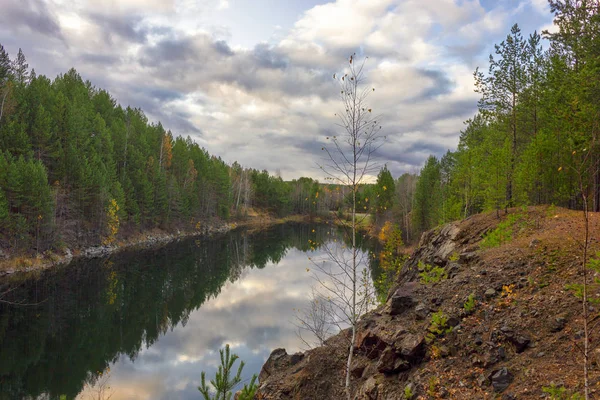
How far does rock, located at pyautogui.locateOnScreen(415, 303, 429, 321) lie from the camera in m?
9.80

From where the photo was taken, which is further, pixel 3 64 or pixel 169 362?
pixel 3 64

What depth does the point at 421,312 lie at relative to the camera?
991cm

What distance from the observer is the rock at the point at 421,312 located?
9.80m

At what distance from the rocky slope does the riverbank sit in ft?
84.0

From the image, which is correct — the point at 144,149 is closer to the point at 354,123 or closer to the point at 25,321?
the point at 25,321

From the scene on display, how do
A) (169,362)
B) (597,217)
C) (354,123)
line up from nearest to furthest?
(354,123)
(597,217)
(169,362)

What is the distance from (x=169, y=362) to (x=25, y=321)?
37.0ft

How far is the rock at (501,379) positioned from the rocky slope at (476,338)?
0.02 m

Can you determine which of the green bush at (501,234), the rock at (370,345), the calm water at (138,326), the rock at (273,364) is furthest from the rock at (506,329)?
the rock at (273,364)

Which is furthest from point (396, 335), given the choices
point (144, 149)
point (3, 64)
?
point (144, 149)

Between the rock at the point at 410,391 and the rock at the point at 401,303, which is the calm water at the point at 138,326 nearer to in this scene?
the rock at the point at 401,303

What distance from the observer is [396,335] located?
9453 mm

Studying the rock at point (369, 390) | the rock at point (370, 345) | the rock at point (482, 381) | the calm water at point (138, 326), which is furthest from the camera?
the calm water at point (138, 326)

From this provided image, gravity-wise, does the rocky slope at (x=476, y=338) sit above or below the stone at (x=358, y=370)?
above
